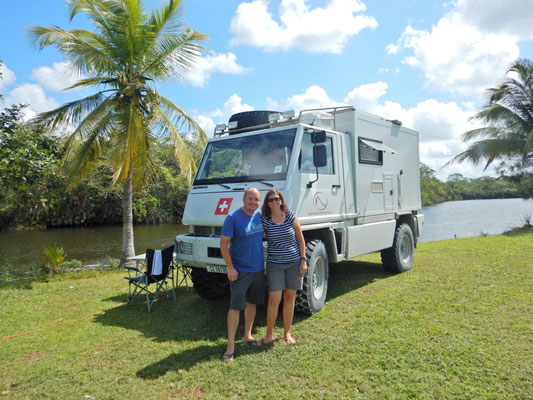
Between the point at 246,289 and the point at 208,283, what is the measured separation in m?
2.15

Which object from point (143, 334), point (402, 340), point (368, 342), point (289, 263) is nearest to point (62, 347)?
point (143, 334)

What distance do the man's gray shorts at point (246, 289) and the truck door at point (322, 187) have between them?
1275 mm

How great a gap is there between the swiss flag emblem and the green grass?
1515 millimetres

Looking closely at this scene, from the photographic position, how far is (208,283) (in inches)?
242

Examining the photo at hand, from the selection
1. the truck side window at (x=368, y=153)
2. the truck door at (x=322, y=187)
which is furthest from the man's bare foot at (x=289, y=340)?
the truck side window at (x=368, y=153)

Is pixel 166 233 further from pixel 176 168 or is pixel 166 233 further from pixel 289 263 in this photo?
pixel 289 263

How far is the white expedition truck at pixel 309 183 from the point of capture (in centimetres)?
521

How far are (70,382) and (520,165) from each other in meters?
22.0

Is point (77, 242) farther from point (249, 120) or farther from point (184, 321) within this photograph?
point (184, 321)

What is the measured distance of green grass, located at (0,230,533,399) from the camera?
340 cm

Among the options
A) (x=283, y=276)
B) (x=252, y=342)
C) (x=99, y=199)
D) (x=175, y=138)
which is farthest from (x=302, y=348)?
(x=99, y=199)

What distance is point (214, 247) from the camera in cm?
502

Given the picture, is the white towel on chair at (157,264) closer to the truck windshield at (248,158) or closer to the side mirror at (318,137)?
the truck windshield at (248,158)

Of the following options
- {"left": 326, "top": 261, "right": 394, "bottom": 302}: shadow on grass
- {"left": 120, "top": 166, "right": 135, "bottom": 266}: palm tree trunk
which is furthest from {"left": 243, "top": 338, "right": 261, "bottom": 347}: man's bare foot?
{"left": 120, "top": 166, "right": 135, "bottom": 266}: palm tree trunk
